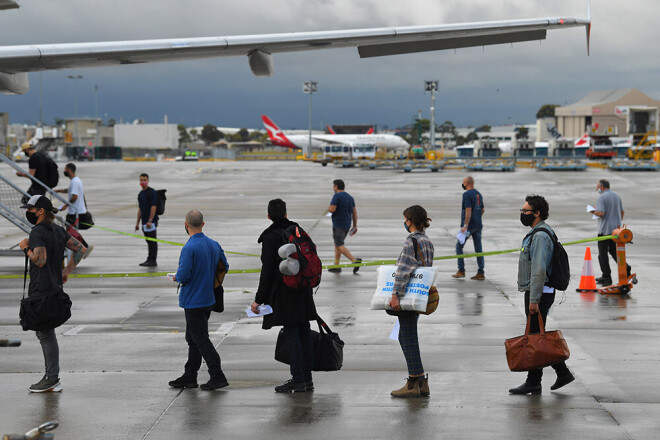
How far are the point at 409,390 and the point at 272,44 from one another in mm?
6828

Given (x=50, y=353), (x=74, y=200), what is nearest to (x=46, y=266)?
(x=50, y=353)

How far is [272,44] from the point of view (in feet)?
41.2

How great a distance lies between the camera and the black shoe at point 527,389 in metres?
7.47

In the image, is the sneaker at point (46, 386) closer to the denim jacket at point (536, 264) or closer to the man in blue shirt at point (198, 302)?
the man in blue shirt at point (198, 302)

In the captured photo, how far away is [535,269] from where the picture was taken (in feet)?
24.3

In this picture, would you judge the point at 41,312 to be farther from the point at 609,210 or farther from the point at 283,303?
the point at 609,210

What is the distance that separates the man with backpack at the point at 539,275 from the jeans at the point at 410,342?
0.89m

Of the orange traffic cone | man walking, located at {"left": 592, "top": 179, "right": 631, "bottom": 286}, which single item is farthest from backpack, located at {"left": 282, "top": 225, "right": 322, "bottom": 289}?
man walking, located at {"left": 592, "top": 179, "right": 631, "bottom": 286}

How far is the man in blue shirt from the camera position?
763 centimetres

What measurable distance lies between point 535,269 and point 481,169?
5944cm

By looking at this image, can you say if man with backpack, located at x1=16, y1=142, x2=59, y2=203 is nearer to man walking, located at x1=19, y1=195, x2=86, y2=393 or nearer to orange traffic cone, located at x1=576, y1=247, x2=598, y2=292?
man walking, located at x1=19, y1=195, x2=86, y2=393

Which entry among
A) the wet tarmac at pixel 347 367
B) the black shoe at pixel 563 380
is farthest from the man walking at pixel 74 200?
the black shoe at pixel 563 380

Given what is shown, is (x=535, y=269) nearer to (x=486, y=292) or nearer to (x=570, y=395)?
(x=570, y=395)

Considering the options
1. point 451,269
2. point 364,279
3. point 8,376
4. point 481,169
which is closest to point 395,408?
point 8,376
